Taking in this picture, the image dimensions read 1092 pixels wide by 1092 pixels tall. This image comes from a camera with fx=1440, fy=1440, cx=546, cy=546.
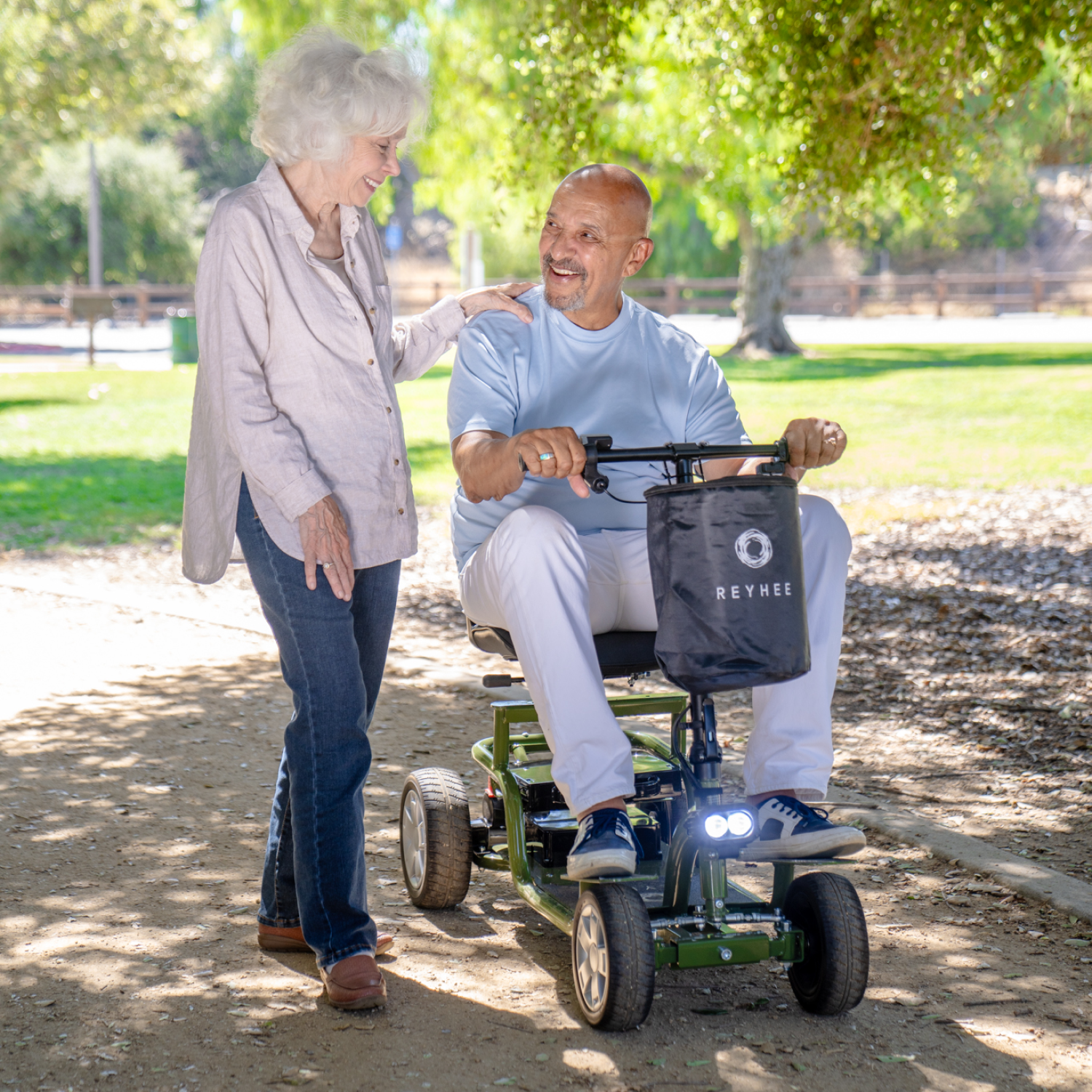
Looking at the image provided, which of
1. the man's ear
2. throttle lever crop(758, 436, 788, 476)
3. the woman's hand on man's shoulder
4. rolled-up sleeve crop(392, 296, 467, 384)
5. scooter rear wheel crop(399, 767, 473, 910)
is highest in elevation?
the man's ear

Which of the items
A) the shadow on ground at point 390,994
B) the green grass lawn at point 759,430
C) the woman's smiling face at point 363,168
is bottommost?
the shadow on ground at point 390,994

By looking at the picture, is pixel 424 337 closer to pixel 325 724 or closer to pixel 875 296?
pixel 325 724

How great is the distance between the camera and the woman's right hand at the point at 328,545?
9.49 ft

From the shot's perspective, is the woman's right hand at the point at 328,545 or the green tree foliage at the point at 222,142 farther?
the green tree foliage at the point at 222,142

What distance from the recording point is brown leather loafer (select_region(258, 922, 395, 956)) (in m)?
3.35

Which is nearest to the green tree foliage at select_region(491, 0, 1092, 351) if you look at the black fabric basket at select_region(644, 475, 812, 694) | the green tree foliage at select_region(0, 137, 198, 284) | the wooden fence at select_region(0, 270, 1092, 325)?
the black fabric basket at select_region(644, 475, 812, 694)

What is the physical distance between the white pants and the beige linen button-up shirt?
27 cm

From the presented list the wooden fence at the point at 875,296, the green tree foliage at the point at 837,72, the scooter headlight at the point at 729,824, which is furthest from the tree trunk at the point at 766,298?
the scooter headlight at the point at 729,824

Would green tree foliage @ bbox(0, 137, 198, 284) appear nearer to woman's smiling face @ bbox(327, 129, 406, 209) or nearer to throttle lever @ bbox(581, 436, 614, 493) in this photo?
woman's smiling face @ bbox(327, 129, 406, 209)

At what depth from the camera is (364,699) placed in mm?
3057

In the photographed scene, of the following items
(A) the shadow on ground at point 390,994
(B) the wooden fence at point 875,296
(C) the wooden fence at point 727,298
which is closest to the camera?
(A) the shadow on ground at point 390,994

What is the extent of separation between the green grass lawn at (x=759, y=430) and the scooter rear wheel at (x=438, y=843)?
6.01m

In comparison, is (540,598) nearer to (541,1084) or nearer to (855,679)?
(541,1084)

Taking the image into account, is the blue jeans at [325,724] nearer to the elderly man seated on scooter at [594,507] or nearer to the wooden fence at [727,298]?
the elderly man seated on scooter at [594,507]
